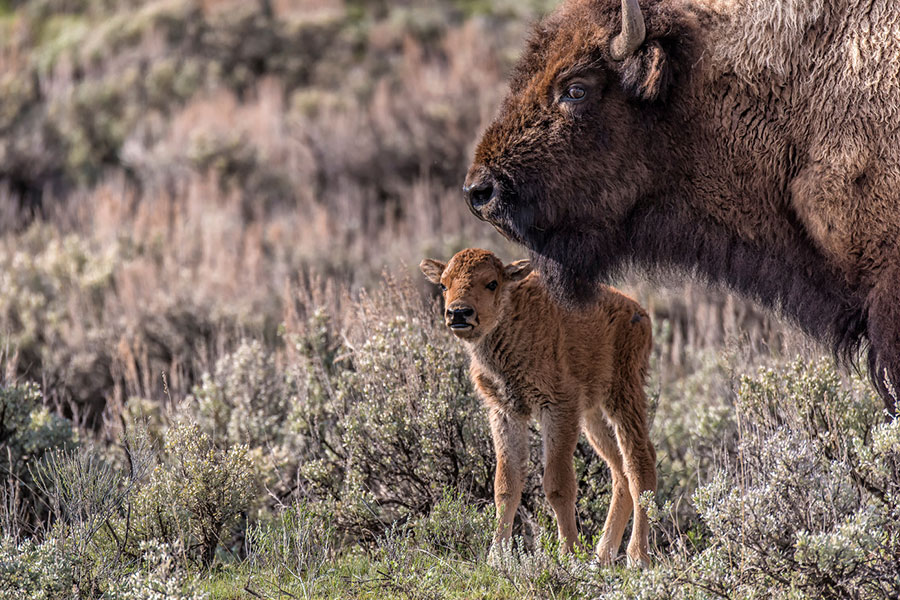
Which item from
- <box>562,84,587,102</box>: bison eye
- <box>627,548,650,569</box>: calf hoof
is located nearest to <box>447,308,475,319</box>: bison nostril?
<box>562,84,587,102</box>: bison eye

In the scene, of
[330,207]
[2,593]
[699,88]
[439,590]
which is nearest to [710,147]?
[699,88]

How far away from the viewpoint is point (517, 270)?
529cm

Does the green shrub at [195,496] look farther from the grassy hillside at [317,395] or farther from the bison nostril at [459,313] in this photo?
the bison nostril at [459,313]

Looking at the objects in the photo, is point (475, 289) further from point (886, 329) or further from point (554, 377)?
point (886, 329)

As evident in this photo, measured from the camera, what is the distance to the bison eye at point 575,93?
415 cm

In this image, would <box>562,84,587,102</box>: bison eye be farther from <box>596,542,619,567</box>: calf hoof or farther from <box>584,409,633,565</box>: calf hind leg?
<box>596,542,619,567</box>: calf hoof

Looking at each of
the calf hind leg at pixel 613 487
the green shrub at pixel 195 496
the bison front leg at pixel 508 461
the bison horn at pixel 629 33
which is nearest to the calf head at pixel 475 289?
the bison front leg at pixel 508 461

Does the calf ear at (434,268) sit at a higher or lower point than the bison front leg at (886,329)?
lower

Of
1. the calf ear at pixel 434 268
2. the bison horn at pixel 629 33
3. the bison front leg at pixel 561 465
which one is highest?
the bison horn at pixel 629 33

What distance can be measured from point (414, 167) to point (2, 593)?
1273 cm

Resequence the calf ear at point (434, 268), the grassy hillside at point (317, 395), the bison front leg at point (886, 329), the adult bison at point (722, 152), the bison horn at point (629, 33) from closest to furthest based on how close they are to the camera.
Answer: the bison front leg at point (886, 329) → the adult bison at point (722, 152) → the bison horn at point (629, 33) → the grassy hillside at point (317, 395) → the calf ear at point (434, 268)

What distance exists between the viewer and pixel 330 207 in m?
15.3

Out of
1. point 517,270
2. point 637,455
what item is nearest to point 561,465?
point 637,455

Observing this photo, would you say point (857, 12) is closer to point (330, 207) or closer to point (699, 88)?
point (699, 88)
